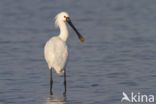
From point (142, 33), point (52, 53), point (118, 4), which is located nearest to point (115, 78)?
point (52, 53)

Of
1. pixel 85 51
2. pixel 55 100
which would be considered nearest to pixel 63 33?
pixel 55 100

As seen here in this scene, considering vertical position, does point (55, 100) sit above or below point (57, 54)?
below

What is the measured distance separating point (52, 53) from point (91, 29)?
7.07 m

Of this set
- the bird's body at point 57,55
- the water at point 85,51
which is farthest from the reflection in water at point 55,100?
the bird's body at point 57,55

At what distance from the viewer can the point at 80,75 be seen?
13133 millimetres

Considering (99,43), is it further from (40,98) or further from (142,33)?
(40,98)

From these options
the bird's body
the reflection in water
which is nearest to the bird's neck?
the bird's body

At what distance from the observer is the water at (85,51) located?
11.7 m

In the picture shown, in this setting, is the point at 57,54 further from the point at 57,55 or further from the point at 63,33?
the point at 63,33

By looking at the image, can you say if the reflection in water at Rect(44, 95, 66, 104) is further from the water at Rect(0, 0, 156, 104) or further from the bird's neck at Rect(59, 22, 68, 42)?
the bird's neck at Rect(59, 22, 68, 42)

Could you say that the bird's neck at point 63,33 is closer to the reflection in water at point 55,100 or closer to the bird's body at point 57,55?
the bird's body at point 57,55

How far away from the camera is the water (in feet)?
38.3

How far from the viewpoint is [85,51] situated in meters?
15.7

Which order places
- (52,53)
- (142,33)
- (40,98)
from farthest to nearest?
(142,33)
(52,53)
(40,98)
